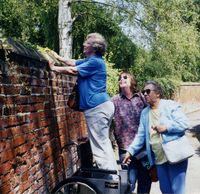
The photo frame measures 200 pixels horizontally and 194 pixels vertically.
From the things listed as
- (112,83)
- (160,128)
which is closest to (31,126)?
(160,128)

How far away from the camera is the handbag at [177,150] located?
15.1ft

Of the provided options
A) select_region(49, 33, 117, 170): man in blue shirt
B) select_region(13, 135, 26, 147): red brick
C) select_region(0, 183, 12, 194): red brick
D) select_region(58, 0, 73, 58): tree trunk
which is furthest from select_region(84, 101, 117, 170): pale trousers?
select_region(58, 0, 73, 58): tree trunk

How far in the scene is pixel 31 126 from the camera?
4988 mm

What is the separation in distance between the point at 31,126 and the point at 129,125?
1.32 meters

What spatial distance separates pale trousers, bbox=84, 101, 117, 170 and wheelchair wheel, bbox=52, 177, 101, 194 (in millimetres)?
375

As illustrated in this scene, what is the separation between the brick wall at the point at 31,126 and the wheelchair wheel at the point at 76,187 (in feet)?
1.10

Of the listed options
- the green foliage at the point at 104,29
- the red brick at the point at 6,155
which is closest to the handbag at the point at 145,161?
the red brick at the point at 6,155

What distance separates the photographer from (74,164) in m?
7.27

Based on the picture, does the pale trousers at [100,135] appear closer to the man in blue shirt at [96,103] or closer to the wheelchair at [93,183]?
the man in blue shirt at [96,103]

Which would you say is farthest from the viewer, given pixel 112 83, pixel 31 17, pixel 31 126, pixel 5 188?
pixel 31 17

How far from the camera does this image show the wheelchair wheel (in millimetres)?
4793

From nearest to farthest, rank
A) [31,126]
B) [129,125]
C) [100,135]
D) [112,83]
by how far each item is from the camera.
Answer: [31,126] → [100,135] → [129,125] → [112,83]

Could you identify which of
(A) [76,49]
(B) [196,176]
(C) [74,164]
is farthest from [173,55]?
(C) [74,164]

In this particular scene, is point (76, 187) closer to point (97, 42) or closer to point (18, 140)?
point (18, 140)
